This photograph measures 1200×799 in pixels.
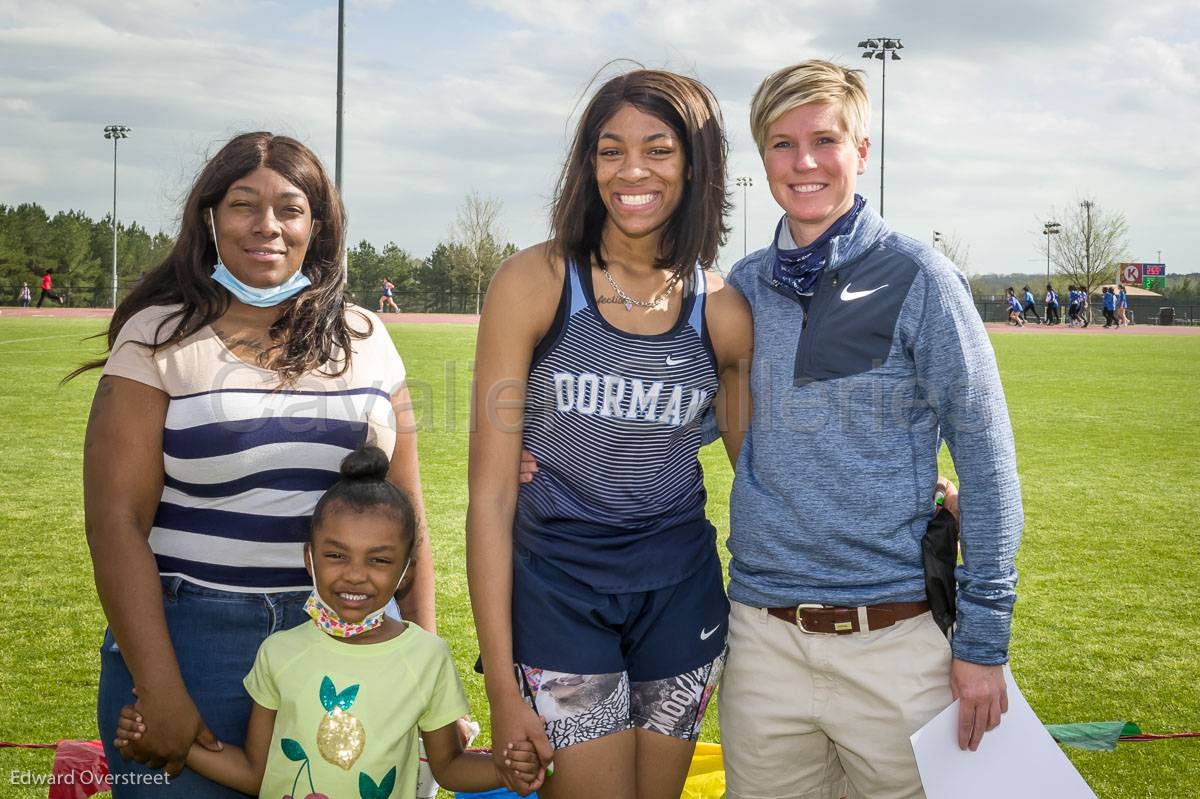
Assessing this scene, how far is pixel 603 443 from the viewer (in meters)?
2.28

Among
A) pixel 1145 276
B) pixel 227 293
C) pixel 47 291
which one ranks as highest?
pixel 1145 276

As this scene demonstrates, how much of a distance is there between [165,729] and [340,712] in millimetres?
360

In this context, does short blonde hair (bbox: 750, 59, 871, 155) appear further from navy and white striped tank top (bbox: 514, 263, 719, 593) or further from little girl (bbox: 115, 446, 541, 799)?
little girl (bbox: 115, 446, 541, 799)

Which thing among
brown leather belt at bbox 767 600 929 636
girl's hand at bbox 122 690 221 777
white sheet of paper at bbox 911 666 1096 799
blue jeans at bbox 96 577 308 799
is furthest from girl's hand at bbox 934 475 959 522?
girl's hand at bbox 122 690 221 777

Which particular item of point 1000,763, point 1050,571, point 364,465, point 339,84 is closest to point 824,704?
point 1000,763

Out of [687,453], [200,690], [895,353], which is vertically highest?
[895,353]

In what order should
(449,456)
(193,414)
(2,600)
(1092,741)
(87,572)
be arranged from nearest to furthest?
(193,414), (1092,741), (2,600), (87,572), (449,456)

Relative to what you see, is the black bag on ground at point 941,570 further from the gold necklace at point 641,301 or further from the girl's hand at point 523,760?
the girl's hand at point 523,760

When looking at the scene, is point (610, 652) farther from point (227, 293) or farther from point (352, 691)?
point (227, 293)

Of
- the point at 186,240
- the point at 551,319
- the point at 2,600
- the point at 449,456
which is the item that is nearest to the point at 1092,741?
the point at 551,319

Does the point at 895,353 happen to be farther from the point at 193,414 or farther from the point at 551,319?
the point at 193,414

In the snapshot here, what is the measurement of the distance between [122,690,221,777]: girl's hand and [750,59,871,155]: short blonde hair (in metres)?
1.87

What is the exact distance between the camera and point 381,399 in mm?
2453

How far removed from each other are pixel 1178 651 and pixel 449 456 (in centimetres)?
682
